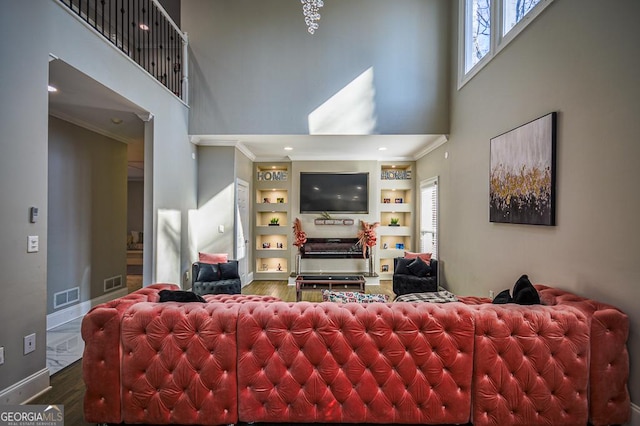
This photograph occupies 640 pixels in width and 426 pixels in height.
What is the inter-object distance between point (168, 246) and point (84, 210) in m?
1.49

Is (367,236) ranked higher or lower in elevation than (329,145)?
lower

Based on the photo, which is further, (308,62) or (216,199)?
(216,199)

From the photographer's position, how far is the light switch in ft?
7.74

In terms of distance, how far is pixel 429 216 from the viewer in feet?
20.7

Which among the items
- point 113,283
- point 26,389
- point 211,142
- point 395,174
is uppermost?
point 211,142

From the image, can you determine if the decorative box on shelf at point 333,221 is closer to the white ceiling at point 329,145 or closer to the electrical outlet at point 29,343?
the white ceiling at point 329,145

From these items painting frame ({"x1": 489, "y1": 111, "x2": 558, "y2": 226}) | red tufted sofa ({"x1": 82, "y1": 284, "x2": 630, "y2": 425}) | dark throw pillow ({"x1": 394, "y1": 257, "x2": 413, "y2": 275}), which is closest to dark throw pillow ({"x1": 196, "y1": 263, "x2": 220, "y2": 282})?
red tufted sofa ({"x1": 82, "y1": 284, "x2": 630, "y2": 425})

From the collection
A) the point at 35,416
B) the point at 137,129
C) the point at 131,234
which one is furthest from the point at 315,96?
the point at 131,234

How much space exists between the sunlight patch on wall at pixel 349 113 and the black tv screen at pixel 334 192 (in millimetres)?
1961

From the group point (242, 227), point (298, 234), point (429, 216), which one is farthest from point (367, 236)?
point (242, 227)

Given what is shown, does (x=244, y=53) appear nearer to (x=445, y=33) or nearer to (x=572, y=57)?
(x=445, y=33)

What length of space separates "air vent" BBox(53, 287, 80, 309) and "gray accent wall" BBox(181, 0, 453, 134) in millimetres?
3003

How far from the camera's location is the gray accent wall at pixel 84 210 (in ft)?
13.7

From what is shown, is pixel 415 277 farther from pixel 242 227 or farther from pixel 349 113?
pixel 242 227
